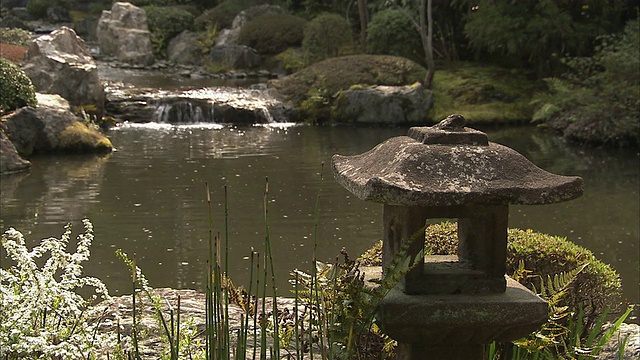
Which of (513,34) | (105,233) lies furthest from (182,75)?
(105,233)

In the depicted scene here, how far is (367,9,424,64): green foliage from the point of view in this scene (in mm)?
20844

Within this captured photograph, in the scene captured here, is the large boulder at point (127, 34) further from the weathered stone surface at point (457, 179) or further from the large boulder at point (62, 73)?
the weathered stone surface at point (457, 179)

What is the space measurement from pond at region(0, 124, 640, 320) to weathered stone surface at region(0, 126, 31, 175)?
191 mm

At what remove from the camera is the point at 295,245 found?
291 inches

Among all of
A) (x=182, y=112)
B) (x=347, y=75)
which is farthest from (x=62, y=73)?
(x=347, y=75)

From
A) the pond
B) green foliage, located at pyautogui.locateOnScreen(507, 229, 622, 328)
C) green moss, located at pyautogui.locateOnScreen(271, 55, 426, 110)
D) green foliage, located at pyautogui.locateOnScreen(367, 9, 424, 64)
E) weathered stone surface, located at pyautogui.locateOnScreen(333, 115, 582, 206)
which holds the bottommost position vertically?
the pond

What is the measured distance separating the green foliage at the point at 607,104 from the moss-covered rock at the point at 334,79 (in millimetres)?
3921

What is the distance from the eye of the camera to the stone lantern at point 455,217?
244cm

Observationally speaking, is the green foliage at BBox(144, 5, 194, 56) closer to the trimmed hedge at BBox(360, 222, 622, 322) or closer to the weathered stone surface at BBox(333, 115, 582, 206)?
the trimmed hedge at BBox(360, 222, 622, 322)

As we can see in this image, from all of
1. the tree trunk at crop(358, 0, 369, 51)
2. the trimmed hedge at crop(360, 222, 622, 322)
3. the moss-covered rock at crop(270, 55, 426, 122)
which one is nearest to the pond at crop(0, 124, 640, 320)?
the trimmed hedge at crop(360, 222, 622, 322)

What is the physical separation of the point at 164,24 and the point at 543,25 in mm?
14844

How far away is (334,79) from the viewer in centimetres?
1858

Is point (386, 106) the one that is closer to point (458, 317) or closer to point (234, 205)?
point (234, 205)

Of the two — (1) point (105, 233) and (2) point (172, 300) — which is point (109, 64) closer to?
(1) point (105, 233)
